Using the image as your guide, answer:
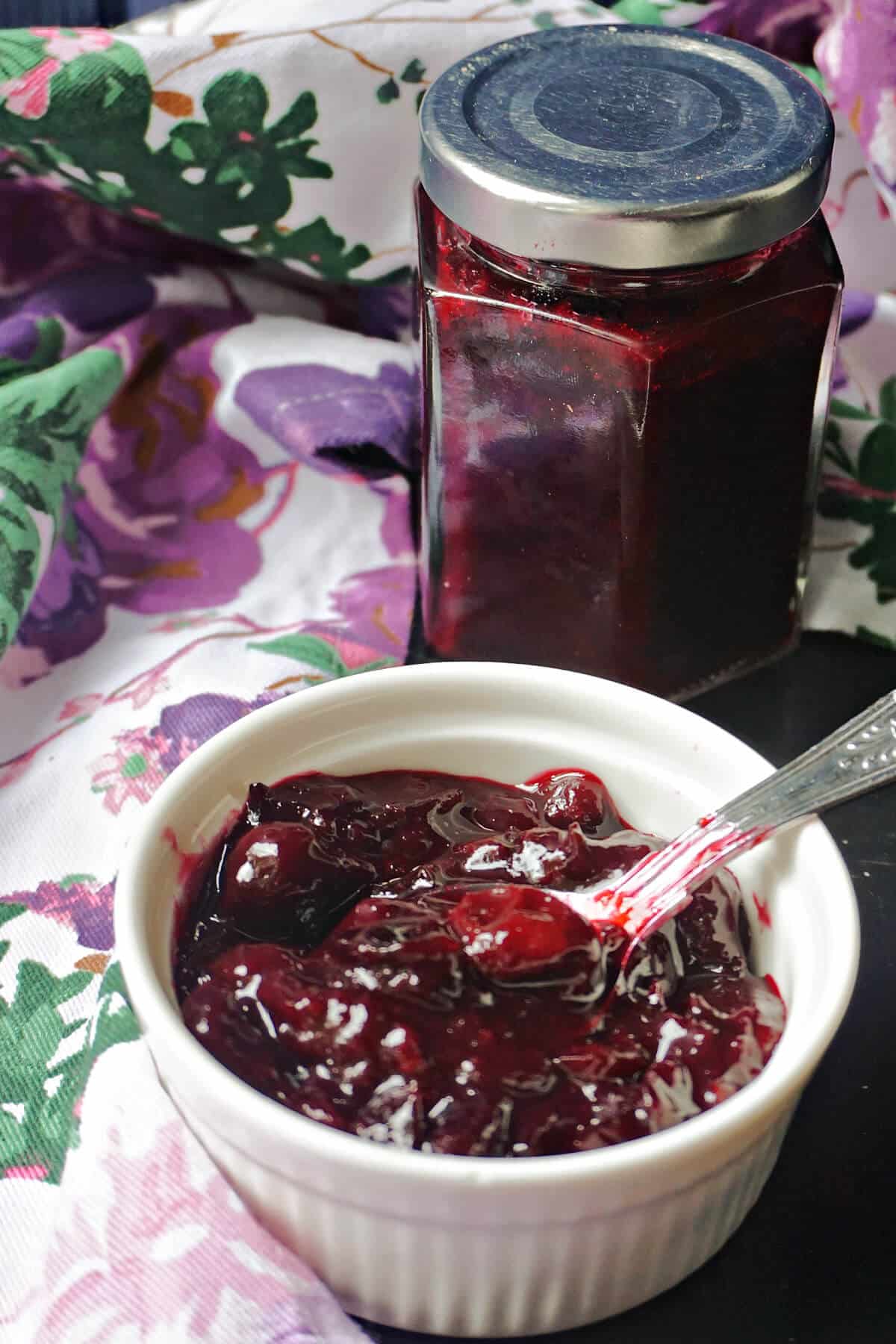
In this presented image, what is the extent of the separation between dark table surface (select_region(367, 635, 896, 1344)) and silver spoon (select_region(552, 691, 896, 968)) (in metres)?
0.15

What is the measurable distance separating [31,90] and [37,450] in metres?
0.27

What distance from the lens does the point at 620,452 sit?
946 millimetres

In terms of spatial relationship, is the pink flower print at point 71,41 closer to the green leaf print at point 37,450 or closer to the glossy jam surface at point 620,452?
the green leaf print at point 37,450

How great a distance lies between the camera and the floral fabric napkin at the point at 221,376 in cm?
106

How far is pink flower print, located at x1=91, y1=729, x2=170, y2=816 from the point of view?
100 cm

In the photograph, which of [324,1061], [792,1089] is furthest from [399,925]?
[792,1089]

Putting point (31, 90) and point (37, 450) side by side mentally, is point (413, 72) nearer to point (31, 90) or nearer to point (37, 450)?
point (31, 90)

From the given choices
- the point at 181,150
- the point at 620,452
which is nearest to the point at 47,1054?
the point at 620,452

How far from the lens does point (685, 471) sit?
0.97 m

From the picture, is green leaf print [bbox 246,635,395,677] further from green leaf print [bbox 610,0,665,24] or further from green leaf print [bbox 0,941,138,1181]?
green leaf print [bbox 610,0,665,24]

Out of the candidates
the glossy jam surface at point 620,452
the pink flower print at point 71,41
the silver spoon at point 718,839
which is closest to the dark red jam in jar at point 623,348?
the glossy jam surface at point 620,452

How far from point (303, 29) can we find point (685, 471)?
1.73 ft

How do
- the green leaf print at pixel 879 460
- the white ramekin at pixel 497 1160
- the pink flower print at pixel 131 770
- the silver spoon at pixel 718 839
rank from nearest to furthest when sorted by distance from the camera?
the white ramekin at pixel 497 1160, the silver spoon at pixel 718 839, the pink flower print at pixel 131 770, the green leaf print at pixel 879 460

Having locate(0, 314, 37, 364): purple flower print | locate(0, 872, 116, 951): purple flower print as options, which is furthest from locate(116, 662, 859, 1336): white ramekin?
locate(0, 314, 37, 364): purple flower print
